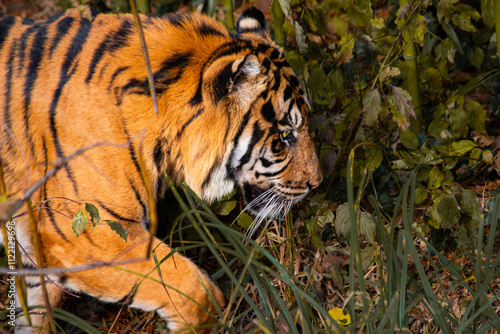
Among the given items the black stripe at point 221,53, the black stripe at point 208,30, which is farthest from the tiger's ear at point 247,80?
the black stripe at point 208,30

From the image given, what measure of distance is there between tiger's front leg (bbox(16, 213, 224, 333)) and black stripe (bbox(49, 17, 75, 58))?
0.67 meters

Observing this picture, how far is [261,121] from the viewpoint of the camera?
5.98 ft

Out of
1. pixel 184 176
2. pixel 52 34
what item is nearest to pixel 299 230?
pixel 184 176

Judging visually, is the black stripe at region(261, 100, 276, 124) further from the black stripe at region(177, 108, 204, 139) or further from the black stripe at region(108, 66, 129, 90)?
the black stripe at region(108, 66, 129, 90)

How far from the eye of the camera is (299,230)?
2.25m

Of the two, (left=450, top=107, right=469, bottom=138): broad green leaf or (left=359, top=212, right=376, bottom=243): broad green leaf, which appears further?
(left=450, top=107, right=469, bottom=138): broad green leaf

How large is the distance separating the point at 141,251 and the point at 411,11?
1.38m

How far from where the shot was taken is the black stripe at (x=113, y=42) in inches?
69.1

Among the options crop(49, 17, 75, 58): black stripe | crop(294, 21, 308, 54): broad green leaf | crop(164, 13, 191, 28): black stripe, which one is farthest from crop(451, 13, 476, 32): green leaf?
crop(49, 17, 75, 58): black stripe

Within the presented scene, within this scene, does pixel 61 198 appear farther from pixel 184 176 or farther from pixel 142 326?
pixel 142 326

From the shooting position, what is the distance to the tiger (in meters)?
1.68

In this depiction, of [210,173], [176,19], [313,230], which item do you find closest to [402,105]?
[313,230]

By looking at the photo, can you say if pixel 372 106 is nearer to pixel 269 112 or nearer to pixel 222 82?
pixel 269 112

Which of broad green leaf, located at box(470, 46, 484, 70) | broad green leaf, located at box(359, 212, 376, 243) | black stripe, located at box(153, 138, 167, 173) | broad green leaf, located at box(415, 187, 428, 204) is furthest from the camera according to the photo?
broad green leaf, located at box(470, 46, 484, 70)
